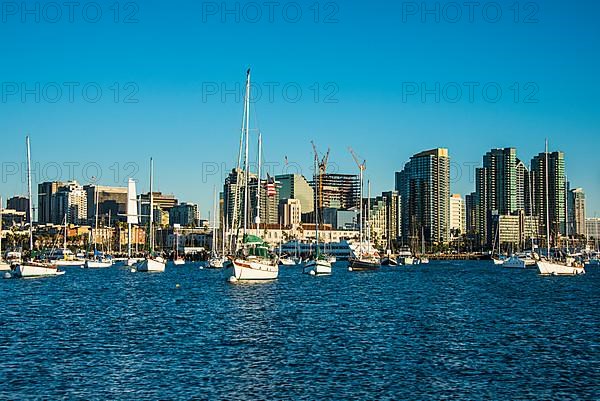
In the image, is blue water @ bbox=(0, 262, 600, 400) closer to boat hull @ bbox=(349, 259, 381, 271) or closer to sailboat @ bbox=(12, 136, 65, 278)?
sailboat @ bbox=(12, 136, 65, 278)

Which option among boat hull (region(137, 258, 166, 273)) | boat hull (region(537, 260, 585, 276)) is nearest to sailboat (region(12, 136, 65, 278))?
boat hull (region(137, 258, 166, 273))

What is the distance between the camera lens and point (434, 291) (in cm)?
9819

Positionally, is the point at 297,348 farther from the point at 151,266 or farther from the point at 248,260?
the point at 151,266

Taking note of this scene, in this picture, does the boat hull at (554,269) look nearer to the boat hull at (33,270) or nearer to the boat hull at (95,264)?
the boat hull at (33,270)

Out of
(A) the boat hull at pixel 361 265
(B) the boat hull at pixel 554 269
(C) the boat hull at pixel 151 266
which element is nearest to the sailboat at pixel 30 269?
(C) the boat hull at pixel 151 266

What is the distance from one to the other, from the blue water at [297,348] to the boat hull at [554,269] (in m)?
62.3

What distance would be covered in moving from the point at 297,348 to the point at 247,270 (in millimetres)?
51765

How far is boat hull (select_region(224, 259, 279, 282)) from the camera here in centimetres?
9612

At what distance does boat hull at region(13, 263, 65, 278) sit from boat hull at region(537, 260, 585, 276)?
77687 mm

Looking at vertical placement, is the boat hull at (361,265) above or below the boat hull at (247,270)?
below

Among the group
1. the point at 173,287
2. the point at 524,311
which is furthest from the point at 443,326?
the point at 173,287

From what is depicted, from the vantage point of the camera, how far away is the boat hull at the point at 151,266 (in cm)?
15562

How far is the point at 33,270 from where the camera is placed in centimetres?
11962

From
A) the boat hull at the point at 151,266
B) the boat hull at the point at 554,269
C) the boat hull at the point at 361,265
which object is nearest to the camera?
the boat hull at the point at 554,269
